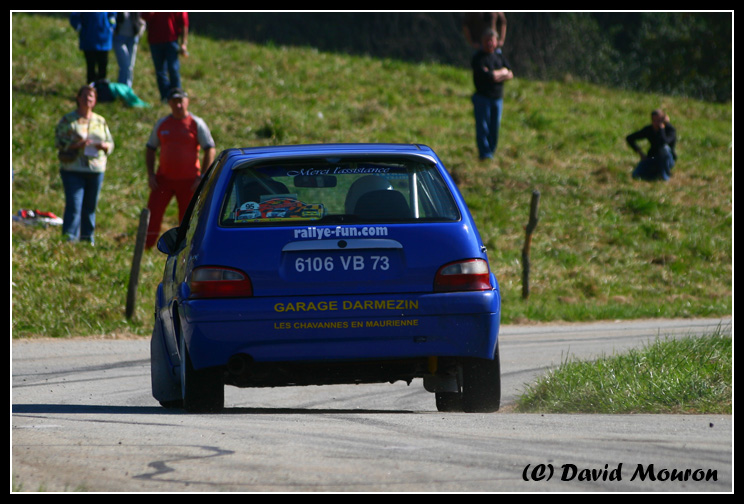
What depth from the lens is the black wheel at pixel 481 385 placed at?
20.5ft

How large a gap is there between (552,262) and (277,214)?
1100cm

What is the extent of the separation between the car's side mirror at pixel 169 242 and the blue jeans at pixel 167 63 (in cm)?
1340

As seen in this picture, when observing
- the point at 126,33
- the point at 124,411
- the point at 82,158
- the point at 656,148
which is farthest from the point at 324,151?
the point at 656,148

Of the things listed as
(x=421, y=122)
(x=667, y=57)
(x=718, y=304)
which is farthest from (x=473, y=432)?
(x=667, y=57)

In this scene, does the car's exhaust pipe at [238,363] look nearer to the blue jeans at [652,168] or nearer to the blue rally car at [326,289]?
the blue rally car at [326,289]

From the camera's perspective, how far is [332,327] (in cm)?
587

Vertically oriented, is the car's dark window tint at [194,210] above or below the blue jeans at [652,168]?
above

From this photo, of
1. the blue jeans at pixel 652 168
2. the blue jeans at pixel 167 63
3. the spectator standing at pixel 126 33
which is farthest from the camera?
the blue jeans at pixel 652 168

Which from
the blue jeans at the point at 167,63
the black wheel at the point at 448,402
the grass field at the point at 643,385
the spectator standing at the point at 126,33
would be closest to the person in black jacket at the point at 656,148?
the blue jeans at the point at 167,63

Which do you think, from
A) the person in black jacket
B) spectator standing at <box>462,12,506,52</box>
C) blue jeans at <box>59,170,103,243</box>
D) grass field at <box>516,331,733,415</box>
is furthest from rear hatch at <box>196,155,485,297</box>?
the person in black jacket

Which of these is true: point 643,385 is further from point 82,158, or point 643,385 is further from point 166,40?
point 166,40

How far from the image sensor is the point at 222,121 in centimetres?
2162

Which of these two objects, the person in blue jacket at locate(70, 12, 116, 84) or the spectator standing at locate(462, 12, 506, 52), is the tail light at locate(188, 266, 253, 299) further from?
the spectator standing at locate(462, 12, 506, 52)
